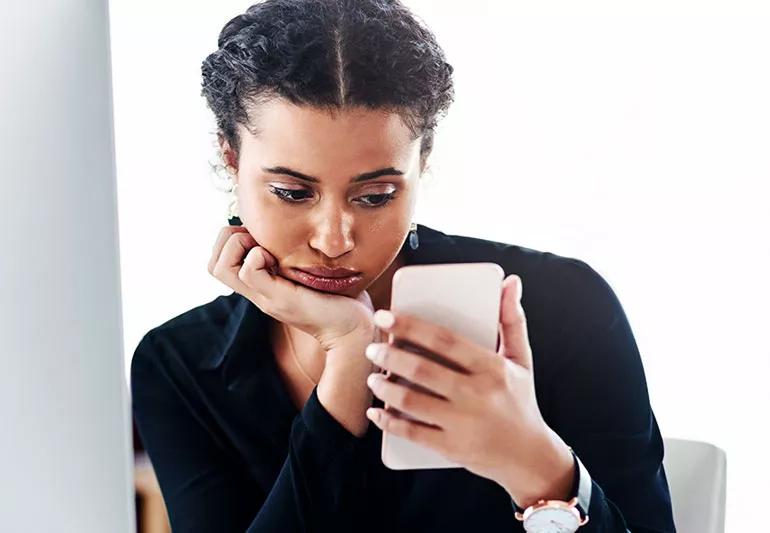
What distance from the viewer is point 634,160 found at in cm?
92

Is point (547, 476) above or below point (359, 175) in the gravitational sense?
below

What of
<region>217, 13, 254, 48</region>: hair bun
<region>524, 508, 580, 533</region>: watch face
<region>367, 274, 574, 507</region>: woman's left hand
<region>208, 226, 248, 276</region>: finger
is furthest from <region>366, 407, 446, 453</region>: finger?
<region>217, 13, 254, 48</region>: hair bun

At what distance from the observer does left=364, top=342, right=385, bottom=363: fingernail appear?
0.86 metres

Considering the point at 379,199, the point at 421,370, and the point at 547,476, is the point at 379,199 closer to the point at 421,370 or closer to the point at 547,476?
the point at 421,370

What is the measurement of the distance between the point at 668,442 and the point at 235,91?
52 cm

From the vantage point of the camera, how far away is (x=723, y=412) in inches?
37.8

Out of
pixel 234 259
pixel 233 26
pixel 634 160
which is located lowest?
pixel 234 259

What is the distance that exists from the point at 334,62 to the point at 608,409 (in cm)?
39

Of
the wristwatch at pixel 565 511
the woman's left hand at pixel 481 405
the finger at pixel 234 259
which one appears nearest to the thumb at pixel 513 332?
the woman's left hand at pixel 481 405

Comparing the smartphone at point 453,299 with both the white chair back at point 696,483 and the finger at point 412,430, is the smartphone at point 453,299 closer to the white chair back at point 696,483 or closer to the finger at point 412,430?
the finger at point 412,430

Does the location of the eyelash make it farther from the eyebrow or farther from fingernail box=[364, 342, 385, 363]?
fingernail box=[364, 342, 385, 363]

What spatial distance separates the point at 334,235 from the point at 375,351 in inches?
4.3

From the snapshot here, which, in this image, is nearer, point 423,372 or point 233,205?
point 423,372

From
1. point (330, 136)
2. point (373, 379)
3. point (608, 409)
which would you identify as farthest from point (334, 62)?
point (608, 409)
